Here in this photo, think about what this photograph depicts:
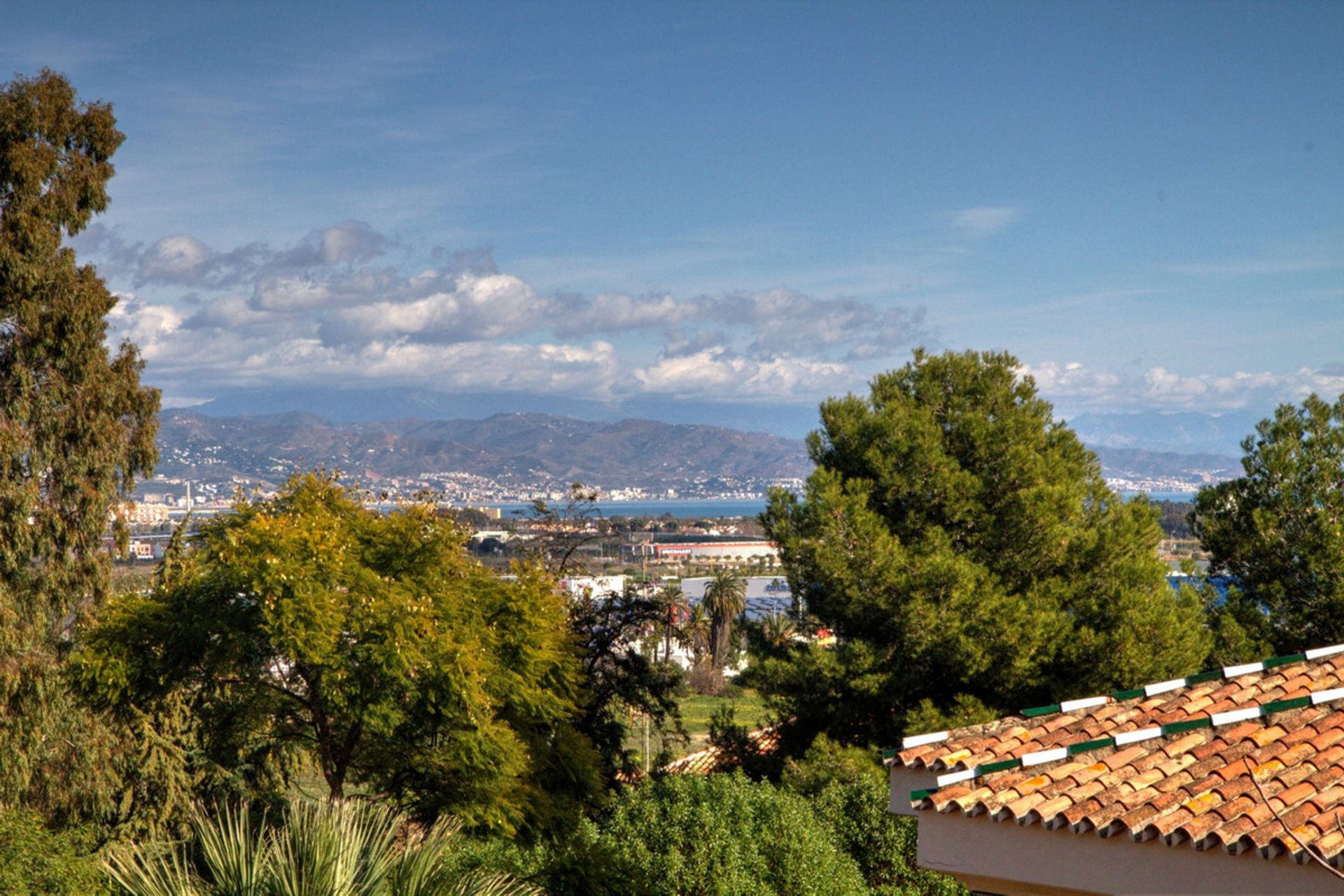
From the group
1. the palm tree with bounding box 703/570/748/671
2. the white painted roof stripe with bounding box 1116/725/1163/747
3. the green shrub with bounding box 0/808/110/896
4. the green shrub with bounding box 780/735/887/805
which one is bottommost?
the palm tree with bounding box 703/570/748/671

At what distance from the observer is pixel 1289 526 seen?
20562 millimetres

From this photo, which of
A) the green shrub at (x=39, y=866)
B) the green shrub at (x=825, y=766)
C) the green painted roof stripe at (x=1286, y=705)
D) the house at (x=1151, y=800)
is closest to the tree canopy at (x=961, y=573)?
the green shrub at (x=825, y=766)

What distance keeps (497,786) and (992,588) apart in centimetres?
860

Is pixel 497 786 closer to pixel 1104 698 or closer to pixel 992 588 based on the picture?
pixel 992 588

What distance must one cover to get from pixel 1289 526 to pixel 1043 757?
1667 cm

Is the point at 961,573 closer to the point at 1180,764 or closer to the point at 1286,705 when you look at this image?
the point at 1286,705

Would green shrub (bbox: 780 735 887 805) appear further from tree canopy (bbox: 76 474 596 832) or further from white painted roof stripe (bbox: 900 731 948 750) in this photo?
white painted roof stripe (bbox: 900 731 948 750)

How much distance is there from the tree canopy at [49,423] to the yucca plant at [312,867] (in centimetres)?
1410

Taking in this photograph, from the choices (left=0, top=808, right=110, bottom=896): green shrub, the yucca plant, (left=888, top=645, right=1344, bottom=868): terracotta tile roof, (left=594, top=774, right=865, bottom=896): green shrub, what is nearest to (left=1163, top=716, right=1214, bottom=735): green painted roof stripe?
(left=888, top=645, right=1344, bottom=868): terracotta tile roof

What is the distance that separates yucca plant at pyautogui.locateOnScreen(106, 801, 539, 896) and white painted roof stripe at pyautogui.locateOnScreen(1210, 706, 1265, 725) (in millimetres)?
4682

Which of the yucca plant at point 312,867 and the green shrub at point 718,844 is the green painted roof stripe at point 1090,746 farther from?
the green shrub at point 718,844

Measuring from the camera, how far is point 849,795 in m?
13.8

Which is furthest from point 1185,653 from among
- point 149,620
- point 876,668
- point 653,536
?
point 653,536

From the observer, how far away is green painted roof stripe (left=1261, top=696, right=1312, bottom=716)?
6.30 meters
